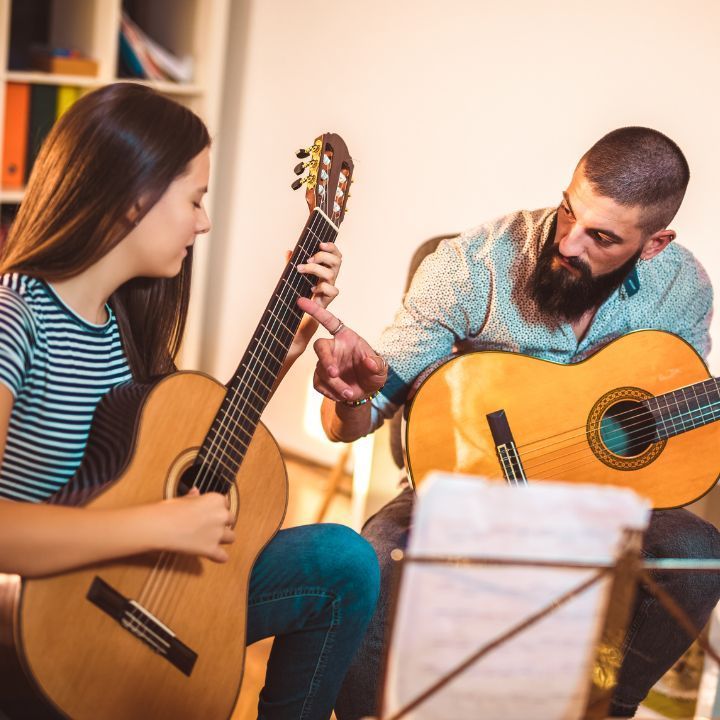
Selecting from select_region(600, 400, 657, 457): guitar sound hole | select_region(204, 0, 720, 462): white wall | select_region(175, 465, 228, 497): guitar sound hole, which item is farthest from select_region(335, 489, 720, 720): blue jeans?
select_region(204, 0, 720, 462): white wall

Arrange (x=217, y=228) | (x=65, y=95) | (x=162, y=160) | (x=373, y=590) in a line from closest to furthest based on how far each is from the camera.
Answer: (x=162, y=160) → (x=373, y=590) → (x=65, y=95) → (x=217, y=228)

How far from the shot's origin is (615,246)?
1653 millimetres

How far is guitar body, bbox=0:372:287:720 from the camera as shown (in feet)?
3.39

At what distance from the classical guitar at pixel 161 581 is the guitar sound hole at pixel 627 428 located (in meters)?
0.61

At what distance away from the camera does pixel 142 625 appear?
1.12 m

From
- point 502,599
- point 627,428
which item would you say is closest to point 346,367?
point 627,428

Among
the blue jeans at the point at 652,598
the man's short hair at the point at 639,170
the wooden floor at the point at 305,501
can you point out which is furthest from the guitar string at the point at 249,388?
the wooden floor at the point at 305,501

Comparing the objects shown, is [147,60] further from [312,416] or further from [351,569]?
[351,569]

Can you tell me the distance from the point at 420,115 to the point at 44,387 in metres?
1.75

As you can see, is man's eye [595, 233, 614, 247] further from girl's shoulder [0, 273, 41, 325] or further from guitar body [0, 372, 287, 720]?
girl's shoulder [0, 273, 41, 325]

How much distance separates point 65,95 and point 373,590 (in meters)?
1.78

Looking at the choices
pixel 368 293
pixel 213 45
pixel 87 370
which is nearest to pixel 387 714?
pixel 87 370

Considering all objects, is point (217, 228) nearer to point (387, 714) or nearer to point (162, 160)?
point (162, 160)

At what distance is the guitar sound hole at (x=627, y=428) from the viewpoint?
164 centimetres
